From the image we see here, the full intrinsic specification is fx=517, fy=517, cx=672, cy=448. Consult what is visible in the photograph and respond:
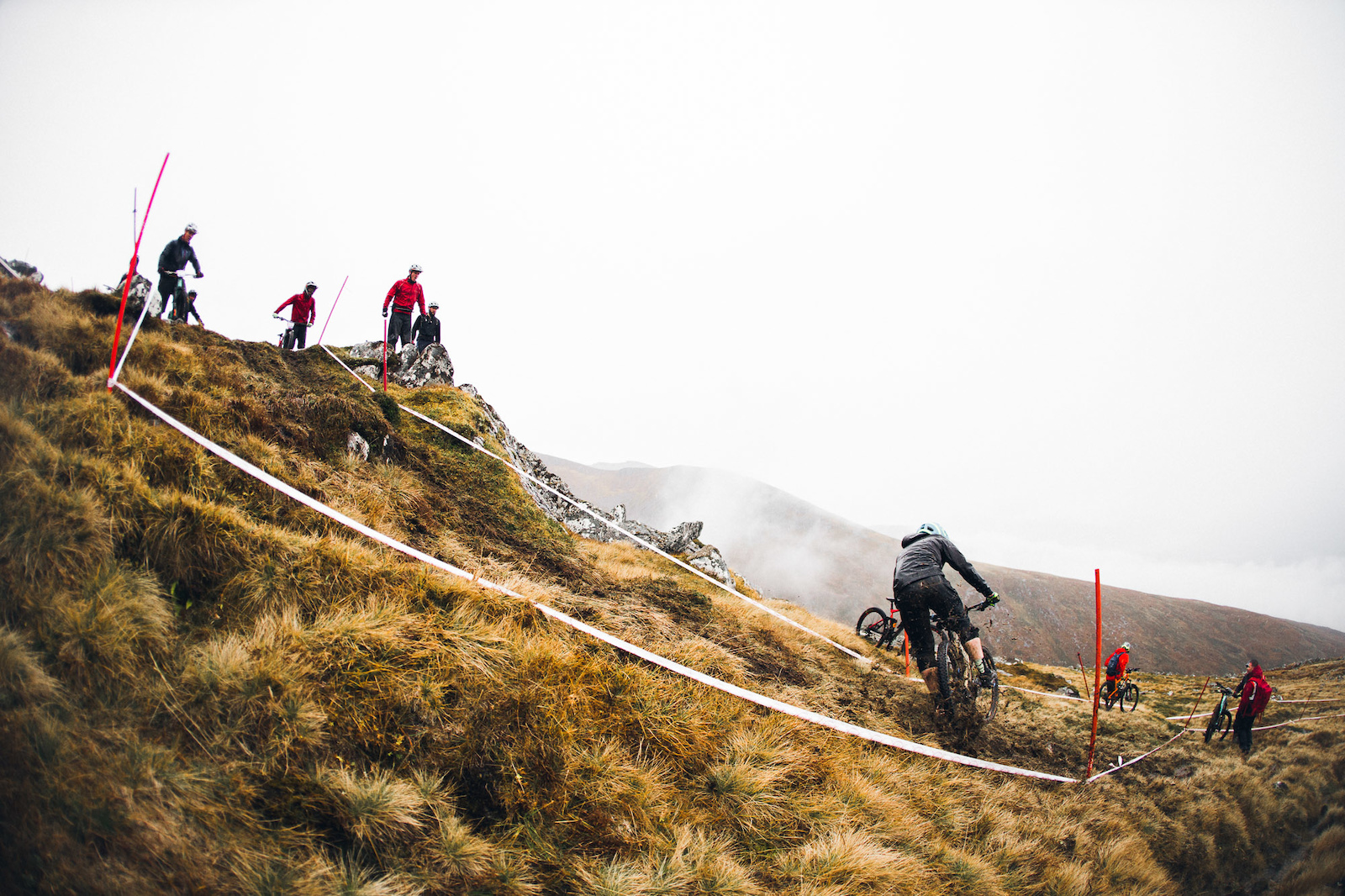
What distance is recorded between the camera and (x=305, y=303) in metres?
15.3

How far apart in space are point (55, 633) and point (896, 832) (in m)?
5.73

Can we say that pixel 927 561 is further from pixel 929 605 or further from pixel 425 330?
pixel 425 330

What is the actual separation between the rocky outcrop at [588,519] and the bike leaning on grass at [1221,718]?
12714mm

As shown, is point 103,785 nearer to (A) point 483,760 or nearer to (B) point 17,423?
(A) point 483,760

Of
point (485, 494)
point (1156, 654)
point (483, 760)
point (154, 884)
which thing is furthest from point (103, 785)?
point (1156, 654)

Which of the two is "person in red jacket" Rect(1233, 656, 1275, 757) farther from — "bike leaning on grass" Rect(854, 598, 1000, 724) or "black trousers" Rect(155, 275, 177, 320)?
"black trousers" Rect(155, 275, 177, 320)

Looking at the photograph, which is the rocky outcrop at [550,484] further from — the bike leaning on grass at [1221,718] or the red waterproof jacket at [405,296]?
the bike leaning on grass at [1221,718]

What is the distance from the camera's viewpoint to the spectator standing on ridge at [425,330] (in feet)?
56.9

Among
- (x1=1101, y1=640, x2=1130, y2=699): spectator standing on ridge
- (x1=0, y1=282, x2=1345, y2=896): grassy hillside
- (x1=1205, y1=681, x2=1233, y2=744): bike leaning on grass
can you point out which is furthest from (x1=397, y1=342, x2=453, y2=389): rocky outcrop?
(x1=1101, y1=640, x2=1130, y2=699): spectator standing on ridge

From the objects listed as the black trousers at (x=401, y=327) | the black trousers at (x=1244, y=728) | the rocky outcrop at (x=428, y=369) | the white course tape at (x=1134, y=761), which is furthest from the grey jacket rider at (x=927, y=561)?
the black trousers at (x=401, y=327)

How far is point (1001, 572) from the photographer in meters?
179

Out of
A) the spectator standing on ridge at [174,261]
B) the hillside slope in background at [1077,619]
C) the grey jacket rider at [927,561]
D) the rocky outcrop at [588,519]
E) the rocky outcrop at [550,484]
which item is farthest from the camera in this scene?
the hillside slope in background at [1077,619]

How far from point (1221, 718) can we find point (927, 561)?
1416cm

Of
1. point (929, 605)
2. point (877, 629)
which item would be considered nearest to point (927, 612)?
point (929, 605)
